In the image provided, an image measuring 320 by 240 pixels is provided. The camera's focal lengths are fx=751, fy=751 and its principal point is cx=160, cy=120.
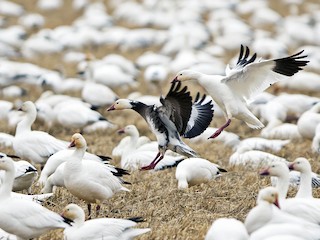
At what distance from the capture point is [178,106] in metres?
5.34

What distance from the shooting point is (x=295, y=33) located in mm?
17562

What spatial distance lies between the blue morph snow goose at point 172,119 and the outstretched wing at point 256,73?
368 millimetres

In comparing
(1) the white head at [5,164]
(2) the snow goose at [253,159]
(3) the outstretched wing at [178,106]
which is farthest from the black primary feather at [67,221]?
(2) the snow goose at [253,159]

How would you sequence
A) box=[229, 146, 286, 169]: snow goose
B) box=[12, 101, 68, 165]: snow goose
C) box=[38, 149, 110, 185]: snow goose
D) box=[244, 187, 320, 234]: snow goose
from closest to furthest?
box=[244, 187, 320, 234]: snow goose, box=[38, 149, 110, 185]: snow goose, box=[12, 101, 68, 165]: snow goose, box=[229, 146, 286, 169]: snow goose

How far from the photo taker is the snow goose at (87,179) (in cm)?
480

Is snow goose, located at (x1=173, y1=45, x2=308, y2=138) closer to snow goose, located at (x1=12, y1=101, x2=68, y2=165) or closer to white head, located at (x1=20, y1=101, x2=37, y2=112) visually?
snow goose, located at (x1=12, y1=101, x2=68, y2=165)

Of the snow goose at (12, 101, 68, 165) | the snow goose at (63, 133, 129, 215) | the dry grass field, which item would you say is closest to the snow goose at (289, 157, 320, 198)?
the dry grass field

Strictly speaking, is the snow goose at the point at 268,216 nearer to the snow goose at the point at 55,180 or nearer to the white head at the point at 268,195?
the white head at the point at 268,195

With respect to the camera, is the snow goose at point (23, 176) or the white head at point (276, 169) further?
the snow goose at point (23, 176)

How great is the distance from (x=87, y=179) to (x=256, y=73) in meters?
1.91

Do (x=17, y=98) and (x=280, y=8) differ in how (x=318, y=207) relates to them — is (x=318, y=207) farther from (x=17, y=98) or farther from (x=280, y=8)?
(x=280, y=8)

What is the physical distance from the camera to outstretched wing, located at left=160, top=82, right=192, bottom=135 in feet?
17.0

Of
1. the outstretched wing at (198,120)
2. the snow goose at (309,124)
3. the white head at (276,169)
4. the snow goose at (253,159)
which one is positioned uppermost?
the white head at (276,169)

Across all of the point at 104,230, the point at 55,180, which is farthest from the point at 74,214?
the point at 55,180
